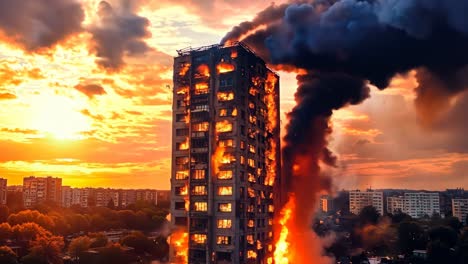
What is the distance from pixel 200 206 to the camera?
103 meters

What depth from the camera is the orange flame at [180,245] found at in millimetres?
104000

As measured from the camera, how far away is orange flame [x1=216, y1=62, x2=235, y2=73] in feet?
348

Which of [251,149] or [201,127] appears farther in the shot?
[251,149]

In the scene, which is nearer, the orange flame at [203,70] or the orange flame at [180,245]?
the orange flame at [180,245]

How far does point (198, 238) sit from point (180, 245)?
5.74 meters

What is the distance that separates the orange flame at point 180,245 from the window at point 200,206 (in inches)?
265

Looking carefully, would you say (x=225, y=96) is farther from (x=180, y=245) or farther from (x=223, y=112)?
(x=180, y=245)

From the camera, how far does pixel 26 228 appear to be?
15488 cm

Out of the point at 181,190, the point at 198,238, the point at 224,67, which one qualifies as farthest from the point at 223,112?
the point at 198,238

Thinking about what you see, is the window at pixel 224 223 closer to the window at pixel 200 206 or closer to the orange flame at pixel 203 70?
the window at pixel 200 206

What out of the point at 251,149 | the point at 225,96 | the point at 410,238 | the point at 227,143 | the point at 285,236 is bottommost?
the point at 410,238

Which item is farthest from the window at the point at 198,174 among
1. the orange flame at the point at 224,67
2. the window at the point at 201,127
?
the orange flame at the point at 224,67

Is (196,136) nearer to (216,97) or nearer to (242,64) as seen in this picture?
(216,97)

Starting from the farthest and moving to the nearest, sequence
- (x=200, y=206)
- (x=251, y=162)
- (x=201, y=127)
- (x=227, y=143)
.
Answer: (x=251, y=162), (x=201, y=127), (x=227, y=143), (x=200, y=206)
